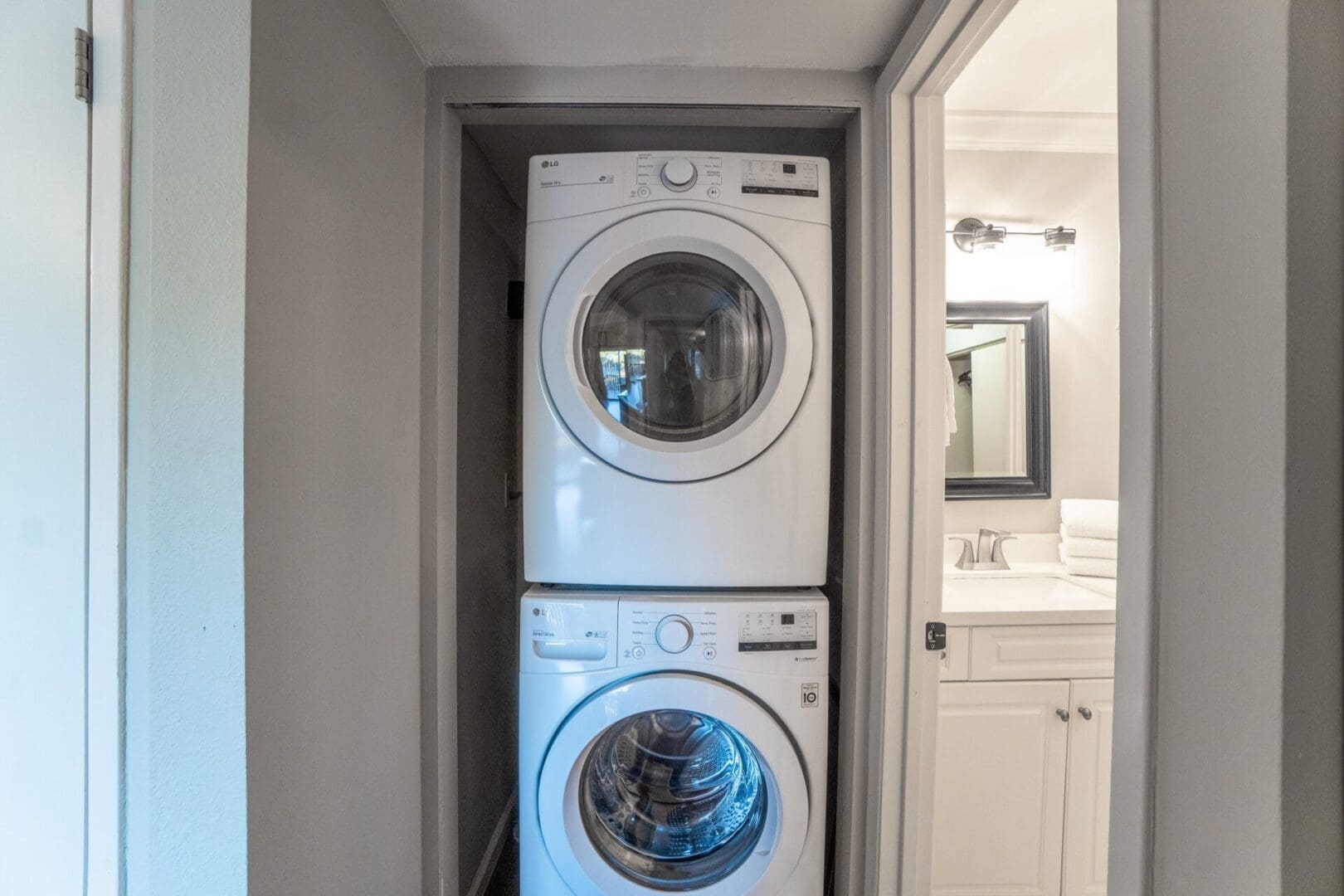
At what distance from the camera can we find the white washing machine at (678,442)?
1237 mm

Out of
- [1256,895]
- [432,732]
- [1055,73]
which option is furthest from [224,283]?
[1055,73]

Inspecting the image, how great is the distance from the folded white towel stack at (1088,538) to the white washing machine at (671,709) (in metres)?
1.27

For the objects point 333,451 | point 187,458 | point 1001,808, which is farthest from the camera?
point 1001,808

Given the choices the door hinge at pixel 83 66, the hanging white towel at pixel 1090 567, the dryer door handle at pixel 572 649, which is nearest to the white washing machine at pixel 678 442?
the dryer door handle at pixel 572 649

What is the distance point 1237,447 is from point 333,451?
107 centimetres

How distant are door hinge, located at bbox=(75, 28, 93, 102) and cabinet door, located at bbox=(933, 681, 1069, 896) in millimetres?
2108

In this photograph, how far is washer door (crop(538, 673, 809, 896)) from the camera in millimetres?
1165

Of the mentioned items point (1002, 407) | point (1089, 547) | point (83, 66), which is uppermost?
point (83, 66)

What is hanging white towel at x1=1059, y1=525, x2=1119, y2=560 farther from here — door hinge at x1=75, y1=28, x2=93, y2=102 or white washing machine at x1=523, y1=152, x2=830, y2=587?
door hinge at x1=75, y1=28, x2=93, y2=102

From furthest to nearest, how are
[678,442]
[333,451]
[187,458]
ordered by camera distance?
[678,442], [333,451], [187,458]

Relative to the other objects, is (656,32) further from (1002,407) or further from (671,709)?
(1002,407)

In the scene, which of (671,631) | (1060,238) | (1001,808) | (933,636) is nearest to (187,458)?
(671,631)

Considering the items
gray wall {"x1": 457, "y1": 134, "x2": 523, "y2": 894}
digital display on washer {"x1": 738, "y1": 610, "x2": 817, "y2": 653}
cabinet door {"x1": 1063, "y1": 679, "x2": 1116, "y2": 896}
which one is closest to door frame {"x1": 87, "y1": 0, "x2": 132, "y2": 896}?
gray wall {"x1": 457, "y1": 134, "x2": 523, "y2": 894}

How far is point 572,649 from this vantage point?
121 cm
